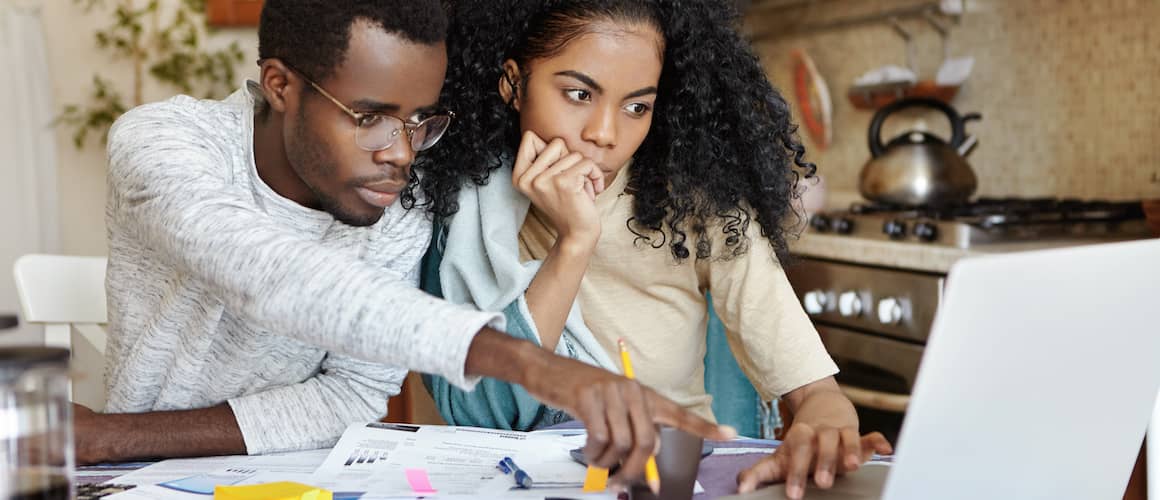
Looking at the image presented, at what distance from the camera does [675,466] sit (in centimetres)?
84

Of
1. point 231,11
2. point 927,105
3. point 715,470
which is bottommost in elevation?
point 715,470

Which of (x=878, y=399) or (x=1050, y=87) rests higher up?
(x=1050, y=87)

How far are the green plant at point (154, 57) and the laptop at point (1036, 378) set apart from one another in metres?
2.88

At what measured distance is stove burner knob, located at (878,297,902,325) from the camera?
206 centimetres

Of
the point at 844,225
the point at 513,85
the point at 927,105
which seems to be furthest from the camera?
the point at 927,105

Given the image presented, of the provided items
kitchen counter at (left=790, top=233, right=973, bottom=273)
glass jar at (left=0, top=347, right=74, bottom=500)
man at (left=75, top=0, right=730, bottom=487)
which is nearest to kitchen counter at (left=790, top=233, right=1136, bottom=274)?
kitchen counter at (left=790, top=233, right=973, bottom=273)

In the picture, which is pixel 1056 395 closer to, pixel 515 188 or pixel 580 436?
pixel 580 436

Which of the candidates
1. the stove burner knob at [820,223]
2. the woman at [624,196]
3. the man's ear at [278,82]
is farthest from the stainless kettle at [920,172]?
the man's ear at [278,82]

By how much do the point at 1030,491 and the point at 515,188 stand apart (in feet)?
2.29

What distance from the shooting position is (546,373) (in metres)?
0.79

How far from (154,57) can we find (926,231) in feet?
7.82

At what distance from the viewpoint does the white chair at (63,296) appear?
60.7 inches

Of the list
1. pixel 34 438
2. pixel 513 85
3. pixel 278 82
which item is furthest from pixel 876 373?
pixel 34 438

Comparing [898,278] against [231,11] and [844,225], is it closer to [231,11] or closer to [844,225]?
[844,225]
